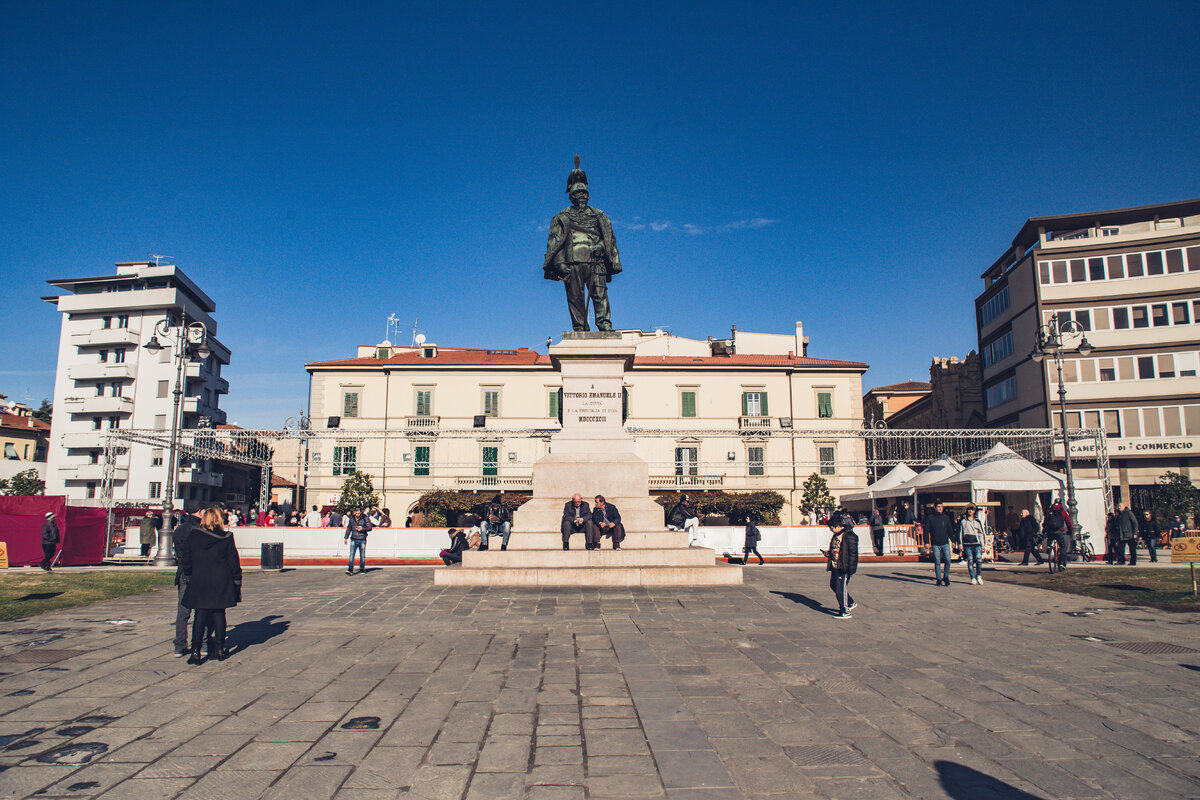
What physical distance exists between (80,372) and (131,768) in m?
59.8

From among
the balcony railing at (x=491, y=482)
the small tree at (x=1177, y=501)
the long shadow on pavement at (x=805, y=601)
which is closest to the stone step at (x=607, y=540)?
the long shadow on pavement at (x=805, y=601)

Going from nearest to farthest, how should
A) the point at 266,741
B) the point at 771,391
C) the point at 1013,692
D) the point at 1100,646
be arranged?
the point at 266,741, the point at 1013,692, the point at 1100,646, the point at 771,391

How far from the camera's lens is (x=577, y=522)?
36.8ft

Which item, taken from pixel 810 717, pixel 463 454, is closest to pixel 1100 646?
pixel 810 717

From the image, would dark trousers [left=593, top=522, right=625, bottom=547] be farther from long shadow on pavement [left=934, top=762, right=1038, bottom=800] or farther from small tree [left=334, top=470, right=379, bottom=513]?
small tree [left=334, top=470, right=379, bottom=513]

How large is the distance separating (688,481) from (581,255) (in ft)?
104

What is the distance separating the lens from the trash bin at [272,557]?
54.4 feet

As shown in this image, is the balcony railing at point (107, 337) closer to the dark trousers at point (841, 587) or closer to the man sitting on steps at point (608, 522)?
the man sitting on steps at point (608, 522)

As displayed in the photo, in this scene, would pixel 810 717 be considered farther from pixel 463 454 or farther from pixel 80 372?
pixel 80 372

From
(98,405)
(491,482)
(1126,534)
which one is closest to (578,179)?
(1126,534)

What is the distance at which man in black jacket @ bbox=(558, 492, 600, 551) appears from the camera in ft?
36.1

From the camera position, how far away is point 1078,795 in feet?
10.9

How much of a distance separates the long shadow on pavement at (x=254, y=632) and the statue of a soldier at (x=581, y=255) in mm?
7538

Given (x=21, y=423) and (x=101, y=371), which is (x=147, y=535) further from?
(x=21, y=423)
